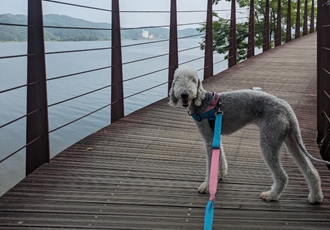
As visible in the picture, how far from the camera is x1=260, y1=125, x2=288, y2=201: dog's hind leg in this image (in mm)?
2523

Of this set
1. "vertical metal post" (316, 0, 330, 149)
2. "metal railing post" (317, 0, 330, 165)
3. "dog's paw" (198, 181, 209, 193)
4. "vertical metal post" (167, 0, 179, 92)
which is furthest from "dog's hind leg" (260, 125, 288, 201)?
"vertical metal post" (167, 0, 179, 92)

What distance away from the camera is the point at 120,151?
3.67m

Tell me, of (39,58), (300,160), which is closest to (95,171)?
(39,58)

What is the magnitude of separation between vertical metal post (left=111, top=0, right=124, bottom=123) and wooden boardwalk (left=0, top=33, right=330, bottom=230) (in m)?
0.36

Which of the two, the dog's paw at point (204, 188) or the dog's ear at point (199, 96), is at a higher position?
the dog's ear at point (199, 96)

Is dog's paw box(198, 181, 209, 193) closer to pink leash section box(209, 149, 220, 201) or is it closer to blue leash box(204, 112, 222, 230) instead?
blue leash box(204, 112, 222, 230)

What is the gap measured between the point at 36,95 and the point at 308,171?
2.10 metres

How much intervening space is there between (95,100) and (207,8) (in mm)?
2979

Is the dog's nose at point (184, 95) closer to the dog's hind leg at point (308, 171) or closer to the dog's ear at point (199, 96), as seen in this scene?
the dog's ear at point (199, 96)

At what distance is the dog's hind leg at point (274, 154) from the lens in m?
2.52

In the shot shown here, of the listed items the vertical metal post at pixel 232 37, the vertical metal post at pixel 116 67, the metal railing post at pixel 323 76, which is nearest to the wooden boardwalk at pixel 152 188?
the metal railing post at pixel 323 76

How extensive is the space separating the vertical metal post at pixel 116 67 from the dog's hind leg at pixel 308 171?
2.62m

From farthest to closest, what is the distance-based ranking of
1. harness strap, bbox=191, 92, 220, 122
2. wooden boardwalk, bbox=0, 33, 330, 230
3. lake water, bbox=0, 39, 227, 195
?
lake water, bbox=0, 39, 227, 195 < harness strap, bbox=191, 92, 220, 122 < wooden boardwalk, bbox=0, 33, 330, 230

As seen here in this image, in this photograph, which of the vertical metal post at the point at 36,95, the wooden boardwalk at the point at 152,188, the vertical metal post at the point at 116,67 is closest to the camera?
the wooden boardwalk at the point at 152,188
